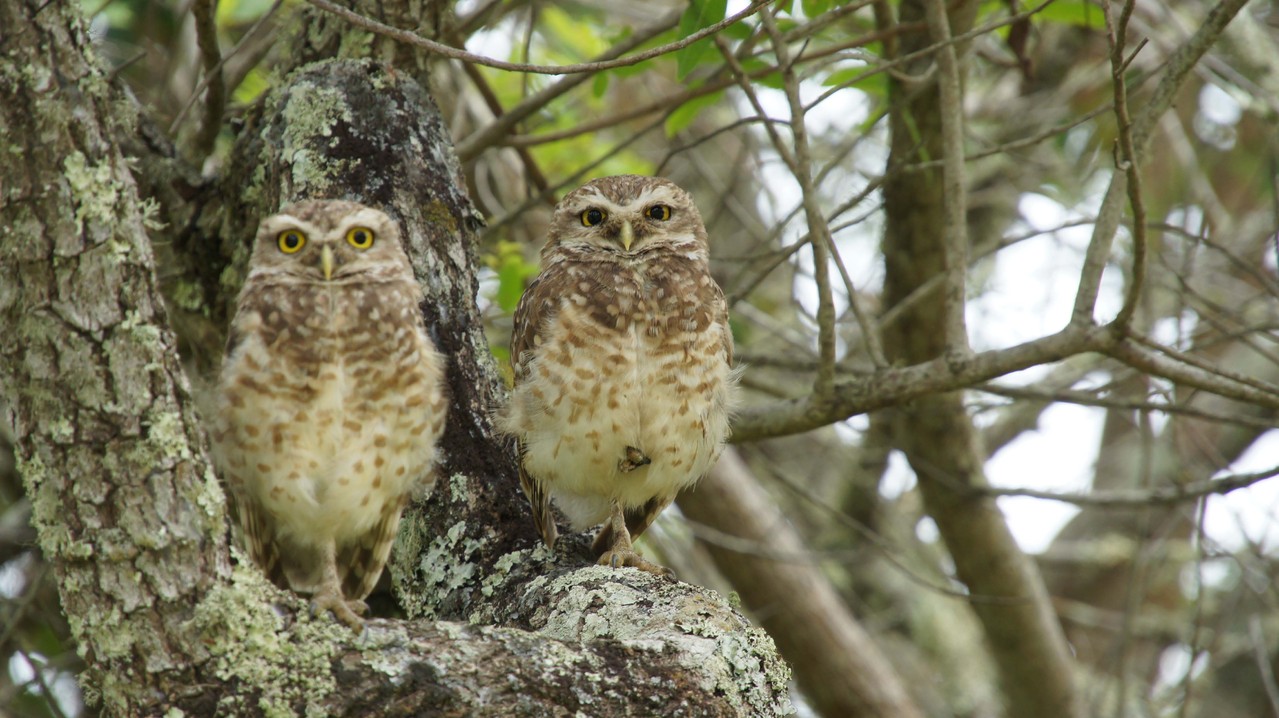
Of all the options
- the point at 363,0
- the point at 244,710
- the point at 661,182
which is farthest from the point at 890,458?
the point at 244,710

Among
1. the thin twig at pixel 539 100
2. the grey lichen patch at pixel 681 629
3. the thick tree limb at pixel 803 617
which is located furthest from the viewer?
the thick tree limb at pixel 803 617

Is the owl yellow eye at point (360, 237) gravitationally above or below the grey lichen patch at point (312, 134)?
below

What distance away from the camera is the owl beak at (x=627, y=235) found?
4.08 m

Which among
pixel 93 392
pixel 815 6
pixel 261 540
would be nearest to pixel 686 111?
pixel 815 6

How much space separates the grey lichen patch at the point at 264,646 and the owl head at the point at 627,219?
2.05 m

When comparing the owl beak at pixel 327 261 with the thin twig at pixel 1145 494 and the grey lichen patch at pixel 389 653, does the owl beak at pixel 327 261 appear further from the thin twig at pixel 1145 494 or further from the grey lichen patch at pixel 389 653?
the thin twig at pixel 1145 494

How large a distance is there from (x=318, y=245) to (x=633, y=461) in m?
1.28

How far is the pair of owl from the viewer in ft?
9.48

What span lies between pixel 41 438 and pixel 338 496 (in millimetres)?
938

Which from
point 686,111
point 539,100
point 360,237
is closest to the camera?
point 360,237

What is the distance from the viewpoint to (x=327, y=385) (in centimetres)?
286

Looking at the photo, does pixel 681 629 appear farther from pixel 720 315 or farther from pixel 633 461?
pixel 720 315

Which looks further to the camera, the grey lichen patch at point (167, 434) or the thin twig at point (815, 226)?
the thin twig at point (815, 226)

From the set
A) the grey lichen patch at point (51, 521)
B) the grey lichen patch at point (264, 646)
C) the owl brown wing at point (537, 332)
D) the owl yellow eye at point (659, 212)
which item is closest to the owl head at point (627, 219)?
the owl yellow eye at point (659, 212)
